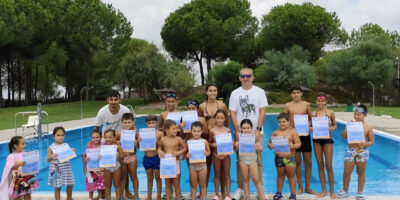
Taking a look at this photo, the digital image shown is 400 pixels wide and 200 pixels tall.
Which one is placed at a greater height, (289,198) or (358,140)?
(358,140)

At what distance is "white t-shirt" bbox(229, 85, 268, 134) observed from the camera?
4590mm

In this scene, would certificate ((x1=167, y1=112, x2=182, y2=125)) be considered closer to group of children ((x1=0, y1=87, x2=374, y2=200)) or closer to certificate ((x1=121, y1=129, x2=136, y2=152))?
group of children ((x1=0, y1=87, x2=374, y2=200))

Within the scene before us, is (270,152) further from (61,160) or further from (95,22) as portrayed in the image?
(95,22)

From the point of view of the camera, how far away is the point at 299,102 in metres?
4.95

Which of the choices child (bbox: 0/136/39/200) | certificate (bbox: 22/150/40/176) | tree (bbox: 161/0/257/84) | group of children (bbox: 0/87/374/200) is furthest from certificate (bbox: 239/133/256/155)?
tree (bbox: 161/0/257/84)

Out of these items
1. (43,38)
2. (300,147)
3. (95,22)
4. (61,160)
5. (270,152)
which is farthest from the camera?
(95,22)

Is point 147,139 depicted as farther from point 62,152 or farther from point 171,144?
point 62,152

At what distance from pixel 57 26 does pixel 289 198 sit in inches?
1268

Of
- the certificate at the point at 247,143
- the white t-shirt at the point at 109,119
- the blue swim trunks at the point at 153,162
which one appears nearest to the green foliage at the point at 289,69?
the certificate at the point at 247,143

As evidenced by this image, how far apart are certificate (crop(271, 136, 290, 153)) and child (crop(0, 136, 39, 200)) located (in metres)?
3.21

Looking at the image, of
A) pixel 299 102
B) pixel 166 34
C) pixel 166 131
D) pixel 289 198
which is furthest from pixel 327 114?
pixel 166 34

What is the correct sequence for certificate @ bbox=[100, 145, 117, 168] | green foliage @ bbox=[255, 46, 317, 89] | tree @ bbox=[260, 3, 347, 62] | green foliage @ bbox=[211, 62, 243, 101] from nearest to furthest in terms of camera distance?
certificate @ bbox=[100, 145, 117, 168]
green foliage @ bbox=[255, 46, 317, 89]
green foliage @ bbox=[211, 62, 243, 101]
tree @ bbox=[260, 3, 347, 62]

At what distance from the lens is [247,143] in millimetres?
4336

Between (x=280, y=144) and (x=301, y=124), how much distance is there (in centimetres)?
50
